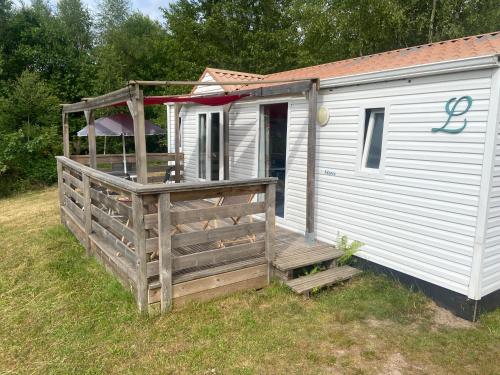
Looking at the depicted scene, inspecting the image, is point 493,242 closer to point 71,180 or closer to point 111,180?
point 111,180

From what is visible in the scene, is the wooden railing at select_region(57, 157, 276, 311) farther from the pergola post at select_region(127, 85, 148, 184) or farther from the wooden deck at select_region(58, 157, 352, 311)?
the pergola post at select_region(127, 85, 148, 184)

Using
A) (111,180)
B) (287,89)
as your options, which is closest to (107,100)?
(111,180)

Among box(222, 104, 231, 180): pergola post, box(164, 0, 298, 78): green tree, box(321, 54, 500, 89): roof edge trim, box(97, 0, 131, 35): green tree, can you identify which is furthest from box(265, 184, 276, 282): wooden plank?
box(97, 0, 131, 35): green tree

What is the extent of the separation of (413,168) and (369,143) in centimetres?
71

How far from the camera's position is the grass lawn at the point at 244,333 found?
300 centimetres

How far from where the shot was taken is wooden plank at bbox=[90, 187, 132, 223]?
152 inches

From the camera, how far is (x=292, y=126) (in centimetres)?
585

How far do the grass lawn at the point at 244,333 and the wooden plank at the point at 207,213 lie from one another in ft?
3.02

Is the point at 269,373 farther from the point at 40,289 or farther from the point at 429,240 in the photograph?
the point at 40,289

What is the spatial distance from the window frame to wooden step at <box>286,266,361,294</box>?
123 centimetres

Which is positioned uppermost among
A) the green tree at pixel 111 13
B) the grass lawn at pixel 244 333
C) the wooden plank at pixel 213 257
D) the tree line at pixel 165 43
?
the green tree at pixel 111 13

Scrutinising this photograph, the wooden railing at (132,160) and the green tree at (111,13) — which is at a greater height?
the green tree at (111,13)

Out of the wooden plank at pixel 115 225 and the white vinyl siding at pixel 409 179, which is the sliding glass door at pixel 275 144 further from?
the wooden plank at pixel 115 225

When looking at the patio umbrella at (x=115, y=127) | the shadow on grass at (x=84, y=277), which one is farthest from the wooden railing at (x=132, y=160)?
the shadow on grass at (x=84, y=277)
